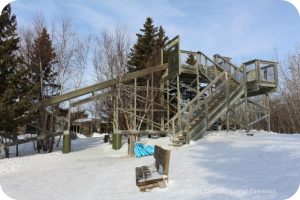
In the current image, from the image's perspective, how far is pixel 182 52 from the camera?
59.1 feet

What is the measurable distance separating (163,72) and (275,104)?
1948 cm

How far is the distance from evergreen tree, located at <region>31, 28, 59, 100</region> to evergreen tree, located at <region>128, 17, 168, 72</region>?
22.7 ft

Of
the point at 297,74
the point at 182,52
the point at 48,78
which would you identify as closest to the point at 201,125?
the point at 182,52

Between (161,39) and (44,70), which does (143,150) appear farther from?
(161,39)

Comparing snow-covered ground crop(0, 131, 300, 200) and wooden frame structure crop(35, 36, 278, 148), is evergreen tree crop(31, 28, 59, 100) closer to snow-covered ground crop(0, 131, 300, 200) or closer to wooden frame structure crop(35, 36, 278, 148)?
wooden frame structure crop(35, 36, 278, 148)

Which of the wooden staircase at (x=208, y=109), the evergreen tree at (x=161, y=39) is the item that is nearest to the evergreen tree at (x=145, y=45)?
the evergreen tree at (x=161, y=39)

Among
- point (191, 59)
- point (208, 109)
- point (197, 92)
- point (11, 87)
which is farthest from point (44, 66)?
point (208, 109)

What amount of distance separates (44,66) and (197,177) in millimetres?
17577

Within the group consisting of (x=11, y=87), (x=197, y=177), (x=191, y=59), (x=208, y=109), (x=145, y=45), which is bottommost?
(x=197, y=177)

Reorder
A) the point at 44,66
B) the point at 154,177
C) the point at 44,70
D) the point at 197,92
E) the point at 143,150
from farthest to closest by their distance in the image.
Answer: the point at 44,66 → the point at 44,70 → the point at 197,92 → the point at 143,150 → the point at 154,177

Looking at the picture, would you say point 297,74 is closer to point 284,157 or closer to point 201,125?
point 201,125

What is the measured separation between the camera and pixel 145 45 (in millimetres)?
28172

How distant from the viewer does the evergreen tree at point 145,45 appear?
27156mm

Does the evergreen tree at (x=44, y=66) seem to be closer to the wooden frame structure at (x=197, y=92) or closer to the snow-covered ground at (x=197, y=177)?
the wooden frame structure at (x=197, y=92)
